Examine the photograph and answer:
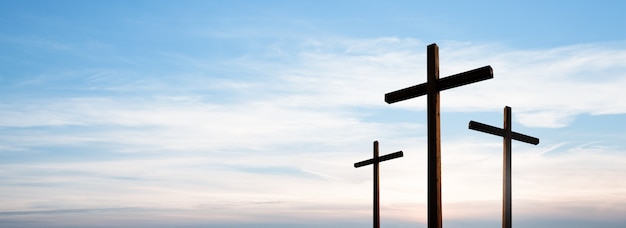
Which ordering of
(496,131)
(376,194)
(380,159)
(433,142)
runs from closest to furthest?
(433,142)
(496,131)
(380,159)
(376,194)

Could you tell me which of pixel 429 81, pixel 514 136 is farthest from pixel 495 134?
pixel 429 81

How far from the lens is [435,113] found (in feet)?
38.9

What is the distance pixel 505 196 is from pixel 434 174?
27.0ft

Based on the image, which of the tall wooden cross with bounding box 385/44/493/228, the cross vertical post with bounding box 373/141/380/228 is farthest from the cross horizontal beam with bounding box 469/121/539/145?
the tall wooden cross with bounding box 385/44/493/228

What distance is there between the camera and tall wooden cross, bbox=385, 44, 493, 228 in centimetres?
1164

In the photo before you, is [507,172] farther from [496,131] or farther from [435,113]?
[435,113]

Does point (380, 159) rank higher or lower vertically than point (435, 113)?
lower

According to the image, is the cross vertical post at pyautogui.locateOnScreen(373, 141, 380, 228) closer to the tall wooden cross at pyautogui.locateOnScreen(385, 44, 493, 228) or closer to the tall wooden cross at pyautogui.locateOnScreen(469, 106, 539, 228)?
the tall wooden cross at pyautogui.locateOnScreen(469, 106, 539, 228)

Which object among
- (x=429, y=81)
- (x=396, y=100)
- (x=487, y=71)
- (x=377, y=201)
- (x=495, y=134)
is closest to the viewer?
(x=487, y=71)

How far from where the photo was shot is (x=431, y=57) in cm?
1196

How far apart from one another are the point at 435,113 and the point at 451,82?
57cm

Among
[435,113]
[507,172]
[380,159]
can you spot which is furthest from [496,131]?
[435,113]

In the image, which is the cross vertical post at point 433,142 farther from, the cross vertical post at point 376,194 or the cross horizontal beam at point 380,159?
the cross vertical post at point 376,194

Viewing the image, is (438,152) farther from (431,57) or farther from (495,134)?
(495,134)
